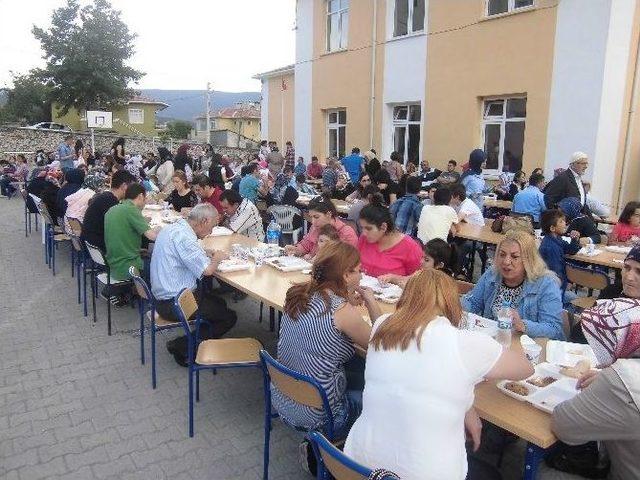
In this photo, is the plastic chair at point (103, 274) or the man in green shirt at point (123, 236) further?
the man in green shirt at point (123, 236)

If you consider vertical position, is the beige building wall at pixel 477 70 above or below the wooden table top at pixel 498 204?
above

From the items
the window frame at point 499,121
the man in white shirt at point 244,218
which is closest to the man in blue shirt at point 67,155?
the man in white shirt at point 244,218

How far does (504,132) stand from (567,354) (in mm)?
9523

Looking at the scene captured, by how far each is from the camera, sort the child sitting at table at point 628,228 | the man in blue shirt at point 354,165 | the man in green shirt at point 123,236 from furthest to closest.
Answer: the man in blue shirt at point 354,165, the child sitting at table at point 628,228, the man in green shirt at point 123,236

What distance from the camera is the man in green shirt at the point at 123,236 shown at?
5.45 m

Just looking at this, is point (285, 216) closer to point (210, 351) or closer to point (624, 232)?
point (624, 232)

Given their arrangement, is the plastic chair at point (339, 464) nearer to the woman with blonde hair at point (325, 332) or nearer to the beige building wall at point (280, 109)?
the woman with blonde hair at point (325, 332)

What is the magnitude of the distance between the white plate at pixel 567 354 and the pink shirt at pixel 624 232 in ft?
13.0

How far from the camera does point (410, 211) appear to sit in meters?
7.33

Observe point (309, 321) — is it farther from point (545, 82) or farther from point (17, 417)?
point (545, 82)

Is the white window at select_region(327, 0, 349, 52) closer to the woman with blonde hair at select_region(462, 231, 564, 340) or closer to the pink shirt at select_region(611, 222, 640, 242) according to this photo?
the pink shirt at select_region(611, 222, 640, 242)

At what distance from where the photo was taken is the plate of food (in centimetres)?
457

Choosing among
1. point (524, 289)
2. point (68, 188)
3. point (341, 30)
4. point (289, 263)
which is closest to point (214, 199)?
point (68, 188)

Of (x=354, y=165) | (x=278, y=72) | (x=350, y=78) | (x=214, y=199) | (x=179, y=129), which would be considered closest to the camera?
(x=214, y=199)
